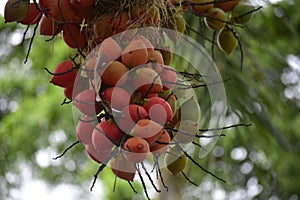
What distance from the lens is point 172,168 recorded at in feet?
2.29

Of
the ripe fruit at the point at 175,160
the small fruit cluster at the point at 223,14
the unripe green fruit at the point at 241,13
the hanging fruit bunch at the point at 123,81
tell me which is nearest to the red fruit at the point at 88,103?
the hanging fruit bunch at the point at 123,81

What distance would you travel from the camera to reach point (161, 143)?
629mm

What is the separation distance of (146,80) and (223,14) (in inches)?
9.6

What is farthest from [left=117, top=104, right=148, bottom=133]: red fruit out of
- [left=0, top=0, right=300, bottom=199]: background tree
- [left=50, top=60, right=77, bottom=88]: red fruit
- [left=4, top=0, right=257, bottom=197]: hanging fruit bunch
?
[left=0, top=0, right=300, bottom=199]: background tree

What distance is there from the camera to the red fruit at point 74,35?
697 mm

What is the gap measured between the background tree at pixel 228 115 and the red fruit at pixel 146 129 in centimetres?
48

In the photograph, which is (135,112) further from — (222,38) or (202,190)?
(202,190)

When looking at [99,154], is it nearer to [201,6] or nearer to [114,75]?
[114,75]

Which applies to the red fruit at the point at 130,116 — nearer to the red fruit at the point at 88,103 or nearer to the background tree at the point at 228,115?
the red fruit at the point at 88,103

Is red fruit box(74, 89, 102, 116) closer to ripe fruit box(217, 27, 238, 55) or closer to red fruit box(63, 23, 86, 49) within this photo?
red fruit box(63, 23, 86, 49)

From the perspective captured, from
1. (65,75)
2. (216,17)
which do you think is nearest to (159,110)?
(65,75)

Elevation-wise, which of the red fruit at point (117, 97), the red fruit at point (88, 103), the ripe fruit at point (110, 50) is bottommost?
the red fruit at point (88, 103)

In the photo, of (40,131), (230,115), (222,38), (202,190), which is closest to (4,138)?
(40,131)

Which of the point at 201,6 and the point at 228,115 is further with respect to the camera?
the point at 228,115
